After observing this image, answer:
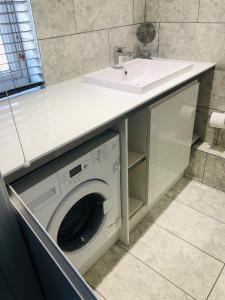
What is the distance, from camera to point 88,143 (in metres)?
1.13

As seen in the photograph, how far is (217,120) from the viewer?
6.12 feet

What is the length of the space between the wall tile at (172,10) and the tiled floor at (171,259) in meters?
1.38

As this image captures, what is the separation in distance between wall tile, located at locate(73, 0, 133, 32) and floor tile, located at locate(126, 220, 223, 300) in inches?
55.0

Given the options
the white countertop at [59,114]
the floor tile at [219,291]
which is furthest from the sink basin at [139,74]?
the floor tile at [219,291]

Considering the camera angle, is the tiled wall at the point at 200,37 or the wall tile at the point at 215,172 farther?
the wall tile at the point at 215,172

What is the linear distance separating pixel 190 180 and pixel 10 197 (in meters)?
1.75

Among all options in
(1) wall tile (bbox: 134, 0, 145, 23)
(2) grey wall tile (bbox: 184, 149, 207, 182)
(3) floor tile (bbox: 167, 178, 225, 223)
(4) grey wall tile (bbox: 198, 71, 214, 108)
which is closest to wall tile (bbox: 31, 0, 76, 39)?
(1) wall tile (bbox: 134, 0, 145, 23)

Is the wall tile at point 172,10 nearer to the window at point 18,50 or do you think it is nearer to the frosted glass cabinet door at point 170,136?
the frosted glass cabinet door at point 170,136

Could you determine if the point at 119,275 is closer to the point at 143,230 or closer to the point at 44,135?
the point at 143,230

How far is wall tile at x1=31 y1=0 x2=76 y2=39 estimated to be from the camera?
135 cm

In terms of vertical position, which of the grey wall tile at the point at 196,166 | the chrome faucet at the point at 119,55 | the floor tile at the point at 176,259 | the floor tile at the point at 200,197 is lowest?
the floor tile at the point at 200,197

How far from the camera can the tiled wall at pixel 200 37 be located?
67.6 inches

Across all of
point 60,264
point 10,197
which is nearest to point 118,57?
point 10,197

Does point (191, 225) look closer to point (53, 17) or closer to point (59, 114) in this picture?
point (59, 114)
